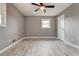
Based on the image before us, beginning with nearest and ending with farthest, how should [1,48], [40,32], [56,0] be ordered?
[56,0]
[1,48]
[40,32]

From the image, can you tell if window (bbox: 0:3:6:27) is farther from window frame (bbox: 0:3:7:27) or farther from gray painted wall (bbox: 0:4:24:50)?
gray painted wall (bbox: 0:4:24:50)

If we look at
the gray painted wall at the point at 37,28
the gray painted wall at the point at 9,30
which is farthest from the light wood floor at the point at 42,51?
the gray painted wall at the point at 37,28

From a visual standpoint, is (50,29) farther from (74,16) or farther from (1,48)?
(1,48)

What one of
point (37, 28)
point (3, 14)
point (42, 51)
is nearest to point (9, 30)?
point (3, 14)

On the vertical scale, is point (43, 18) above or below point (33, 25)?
above

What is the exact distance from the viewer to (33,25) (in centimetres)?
905

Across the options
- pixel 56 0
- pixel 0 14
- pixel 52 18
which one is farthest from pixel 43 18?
pixel 56 0

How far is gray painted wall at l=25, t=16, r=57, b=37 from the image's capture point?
901 cm

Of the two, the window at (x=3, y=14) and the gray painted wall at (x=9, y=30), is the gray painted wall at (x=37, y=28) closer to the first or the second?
the gray painted wall at (x=9, y=30)

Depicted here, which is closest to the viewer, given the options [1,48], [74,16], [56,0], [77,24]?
[56,0]

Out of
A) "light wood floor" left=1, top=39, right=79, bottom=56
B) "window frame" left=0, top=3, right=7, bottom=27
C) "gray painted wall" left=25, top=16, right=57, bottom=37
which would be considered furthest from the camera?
"gray painted wall" left=25, top=16, right=57, bottom=37

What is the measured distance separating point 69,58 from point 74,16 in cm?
429

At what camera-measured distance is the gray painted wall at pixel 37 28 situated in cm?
901

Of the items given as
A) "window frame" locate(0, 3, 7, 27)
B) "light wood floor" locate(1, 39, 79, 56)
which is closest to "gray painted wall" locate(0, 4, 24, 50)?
"window frame" locate(0, 3, 7, 27)
